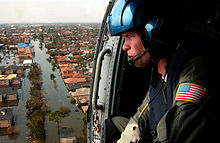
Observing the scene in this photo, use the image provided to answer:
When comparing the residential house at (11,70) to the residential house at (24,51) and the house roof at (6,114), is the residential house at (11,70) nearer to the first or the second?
the residential house at (24,51)

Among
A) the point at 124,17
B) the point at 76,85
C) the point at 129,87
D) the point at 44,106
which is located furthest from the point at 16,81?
the point at 124,17

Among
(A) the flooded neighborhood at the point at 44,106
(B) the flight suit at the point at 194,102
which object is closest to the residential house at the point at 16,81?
(A) the flooded neighborhood at the point at 44,106

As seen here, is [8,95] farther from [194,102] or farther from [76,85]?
[194,102]

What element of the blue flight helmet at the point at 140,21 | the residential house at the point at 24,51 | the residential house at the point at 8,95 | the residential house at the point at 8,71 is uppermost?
the blue flight helmet at the point at 140,21

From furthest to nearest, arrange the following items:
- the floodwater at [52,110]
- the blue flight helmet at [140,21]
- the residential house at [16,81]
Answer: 1. the residential house at [16,81]
2. the floodwater at [52,110]
3. the blue flight helmet at [140,21]

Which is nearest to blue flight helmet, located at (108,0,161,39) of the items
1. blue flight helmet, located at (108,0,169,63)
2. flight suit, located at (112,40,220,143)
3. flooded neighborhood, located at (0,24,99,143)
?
blue flight helmet, located at (108,0,169,63)

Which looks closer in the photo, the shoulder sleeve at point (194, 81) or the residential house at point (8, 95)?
the shoulder sleeve at point (194, 81)
